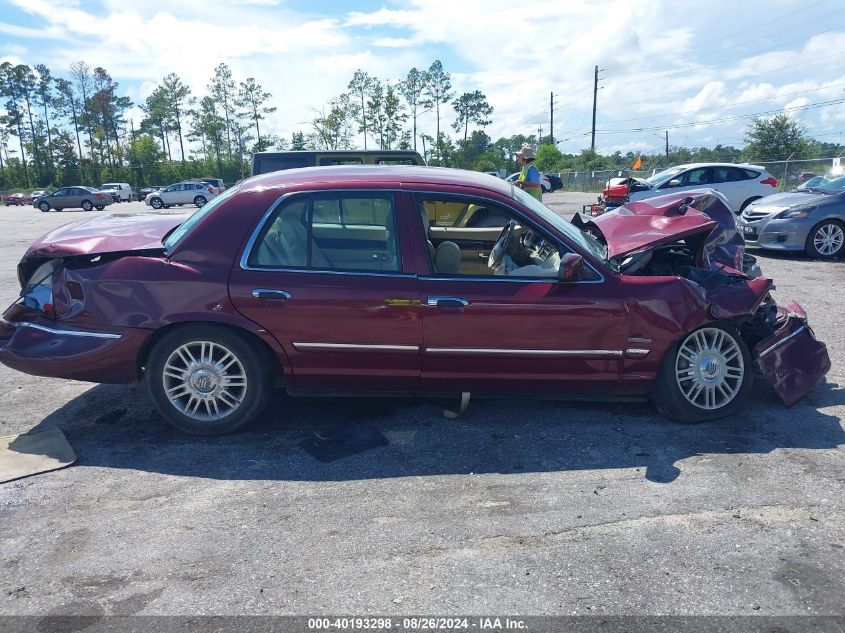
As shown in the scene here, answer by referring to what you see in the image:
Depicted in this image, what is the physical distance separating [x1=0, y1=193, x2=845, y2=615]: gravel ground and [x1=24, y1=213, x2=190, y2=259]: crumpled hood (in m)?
1.22

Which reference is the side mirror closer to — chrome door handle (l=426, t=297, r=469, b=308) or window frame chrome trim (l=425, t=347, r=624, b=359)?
window frame chrome trim (l=425, t=347, r=624, b=359)

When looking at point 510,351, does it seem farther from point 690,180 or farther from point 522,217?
point 690,180

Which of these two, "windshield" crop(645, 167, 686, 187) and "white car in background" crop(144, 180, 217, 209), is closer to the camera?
"windshield" crop(645, 167, 686, 187)

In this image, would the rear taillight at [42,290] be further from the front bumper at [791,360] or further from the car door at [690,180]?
the car door at [690,180]

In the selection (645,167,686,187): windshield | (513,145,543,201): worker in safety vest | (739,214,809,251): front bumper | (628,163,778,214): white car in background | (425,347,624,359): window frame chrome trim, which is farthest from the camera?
(645,167,686,187): windshield

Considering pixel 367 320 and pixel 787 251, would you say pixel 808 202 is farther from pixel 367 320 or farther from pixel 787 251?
pixel 367 320

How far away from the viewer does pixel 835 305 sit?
25.2 feet

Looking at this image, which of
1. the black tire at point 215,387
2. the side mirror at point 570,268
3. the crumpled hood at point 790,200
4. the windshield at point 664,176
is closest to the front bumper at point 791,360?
the side mirror at point 570,268

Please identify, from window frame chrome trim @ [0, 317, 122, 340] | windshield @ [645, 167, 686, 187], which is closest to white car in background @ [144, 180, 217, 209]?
windshield @ [645, 167, 686, 187]

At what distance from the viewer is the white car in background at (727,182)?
16.4 meters

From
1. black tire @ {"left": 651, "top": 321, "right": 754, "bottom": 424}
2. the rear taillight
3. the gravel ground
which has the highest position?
the rear taillight

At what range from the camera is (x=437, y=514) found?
3.42 m

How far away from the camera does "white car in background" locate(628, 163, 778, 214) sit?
53.7ft

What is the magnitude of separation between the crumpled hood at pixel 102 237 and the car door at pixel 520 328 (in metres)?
2.00
